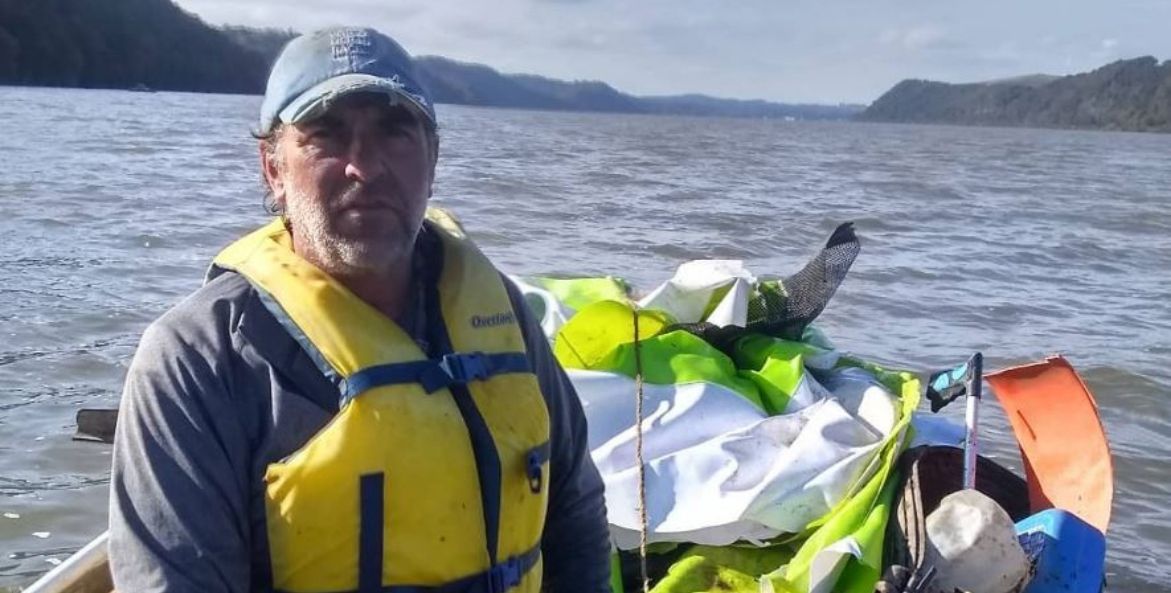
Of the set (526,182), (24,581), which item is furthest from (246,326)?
(526,182)

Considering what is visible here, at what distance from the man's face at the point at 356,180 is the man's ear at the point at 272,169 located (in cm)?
3

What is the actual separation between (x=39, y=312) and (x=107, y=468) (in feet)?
11.3

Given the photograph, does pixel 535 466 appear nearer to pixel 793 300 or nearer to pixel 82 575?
pixel 82 575

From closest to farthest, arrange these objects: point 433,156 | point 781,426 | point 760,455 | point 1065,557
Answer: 1. point 433,156
2. point 1065,557
3. point 760,455
4. point 781,426

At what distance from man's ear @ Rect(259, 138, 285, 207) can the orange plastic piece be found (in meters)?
3.06

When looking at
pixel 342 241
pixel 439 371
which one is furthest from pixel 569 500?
pixel 342 241

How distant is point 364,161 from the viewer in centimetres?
224

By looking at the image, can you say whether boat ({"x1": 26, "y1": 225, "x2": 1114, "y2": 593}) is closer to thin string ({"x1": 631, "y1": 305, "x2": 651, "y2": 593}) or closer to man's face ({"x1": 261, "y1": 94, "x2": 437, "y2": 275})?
thin string ({"x1": 631, "y1": 305, "x2": 651, "y2": 593})

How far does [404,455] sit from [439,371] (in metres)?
0.21

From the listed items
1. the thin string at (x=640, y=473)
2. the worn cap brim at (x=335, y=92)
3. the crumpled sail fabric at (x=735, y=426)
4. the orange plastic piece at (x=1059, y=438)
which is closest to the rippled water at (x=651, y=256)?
the orange plastic piece at (x=1059, y=438)

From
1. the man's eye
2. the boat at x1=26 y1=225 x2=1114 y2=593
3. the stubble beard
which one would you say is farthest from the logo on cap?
the boat at x1=26 y1=225 x2=1114 y2=593

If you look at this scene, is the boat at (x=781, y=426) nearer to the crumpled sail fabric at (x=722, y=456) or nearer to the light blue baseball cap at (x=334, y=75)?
the crumpled sail fabric at (x=722, y=456)

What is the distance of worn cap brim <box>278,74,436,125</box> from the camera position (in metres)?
2.19

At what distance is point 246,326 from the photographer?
7.10 feet
